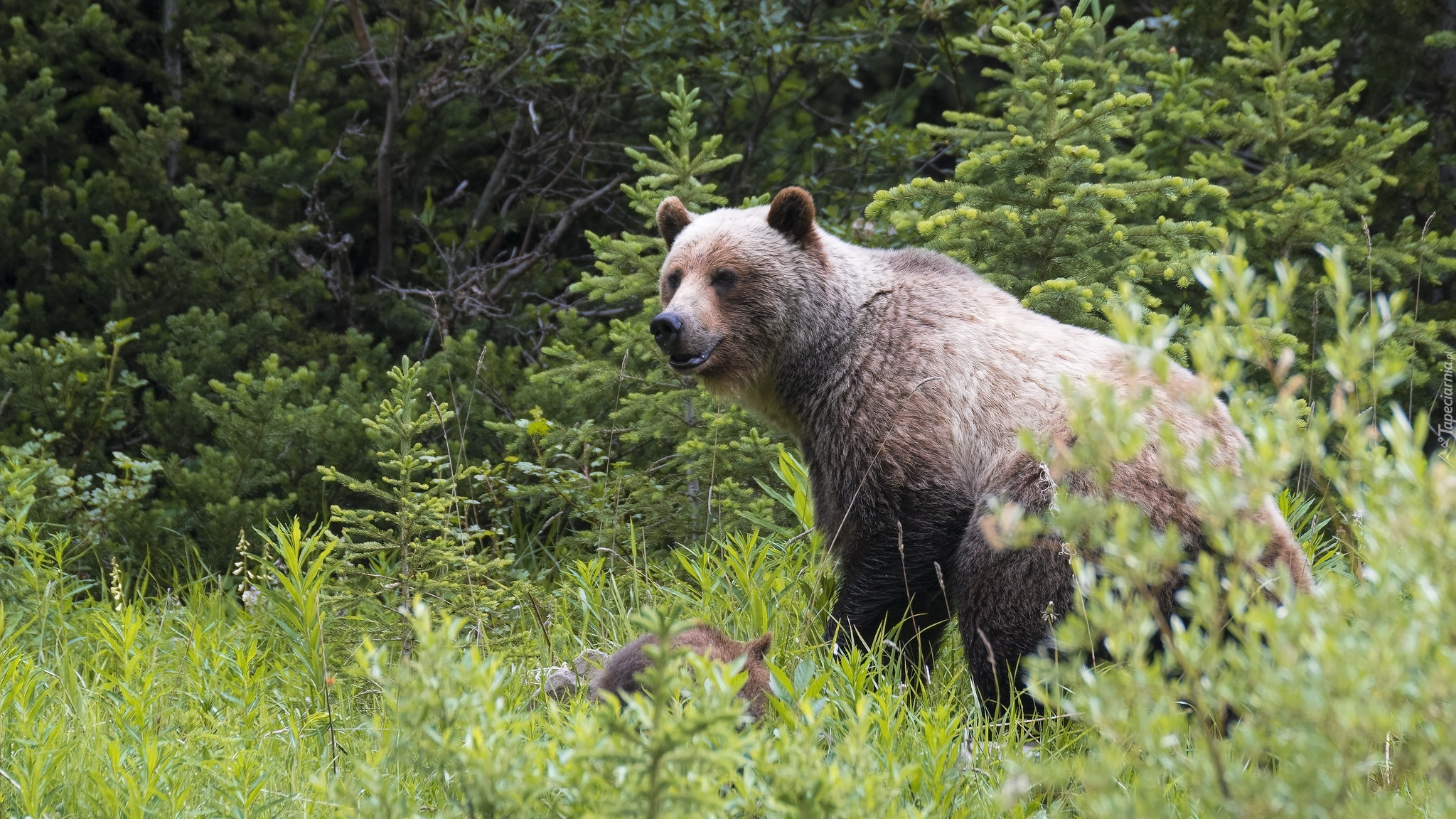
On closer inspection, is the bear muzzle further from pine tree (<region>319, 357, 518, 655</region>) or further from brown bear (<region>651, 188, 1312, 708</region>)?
pine tree (<region>319, 357, 518, 655</region>)

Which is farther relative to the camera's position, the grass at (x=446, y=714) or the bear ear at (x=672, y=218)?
the bear ear at (x=672, y=218)

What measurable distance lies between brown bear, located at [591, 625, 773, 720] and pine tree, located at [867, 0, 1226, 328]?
2.12 metres

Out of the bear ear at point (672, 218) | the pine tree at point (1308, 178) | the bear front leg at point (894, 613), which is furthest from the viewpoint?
the pine tree at point (1308, 178)

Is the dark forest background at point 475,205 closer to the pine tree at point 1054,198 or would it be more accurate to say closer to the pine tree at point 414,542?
the pine tree at point 1054,198

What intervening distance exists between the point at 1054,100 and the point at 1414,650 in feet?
13.7

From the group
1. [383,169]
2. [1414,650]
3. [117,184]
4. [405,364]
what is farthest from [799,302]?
[117,184]

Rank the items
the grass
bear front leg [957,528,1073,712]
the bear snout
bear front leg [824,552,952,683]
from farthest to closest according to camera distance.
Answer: the bear snout → bear front leg [824,552,952,683] → bear front leg [957,528,1073,712] → the grass

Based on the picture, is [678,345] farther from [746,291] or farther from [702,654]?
[702,654]

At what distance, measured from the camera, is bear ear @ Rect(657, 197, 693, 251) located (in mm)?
5398

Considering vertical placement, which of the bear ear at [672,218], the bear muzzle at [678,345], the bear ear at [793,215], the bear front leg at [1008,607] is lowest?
the bear front leg at [1008,607]

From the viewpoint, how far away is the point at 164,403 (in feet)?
22.7

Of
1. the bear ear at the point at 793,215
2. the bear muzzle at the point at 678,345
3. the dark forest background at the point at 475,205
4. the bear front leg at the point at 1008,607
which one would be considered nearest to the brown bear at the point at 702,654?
the bear front leg at the point at 1008,607

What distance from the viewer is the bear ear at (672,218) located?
540cm

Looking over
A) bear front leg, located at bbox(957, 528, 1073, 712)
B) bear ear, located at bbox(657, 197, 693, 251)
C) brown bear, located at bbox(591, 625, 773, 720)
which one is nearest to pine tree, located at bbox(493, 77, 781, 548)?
bear ear, located at bbox(657, 197, 693, 251)
